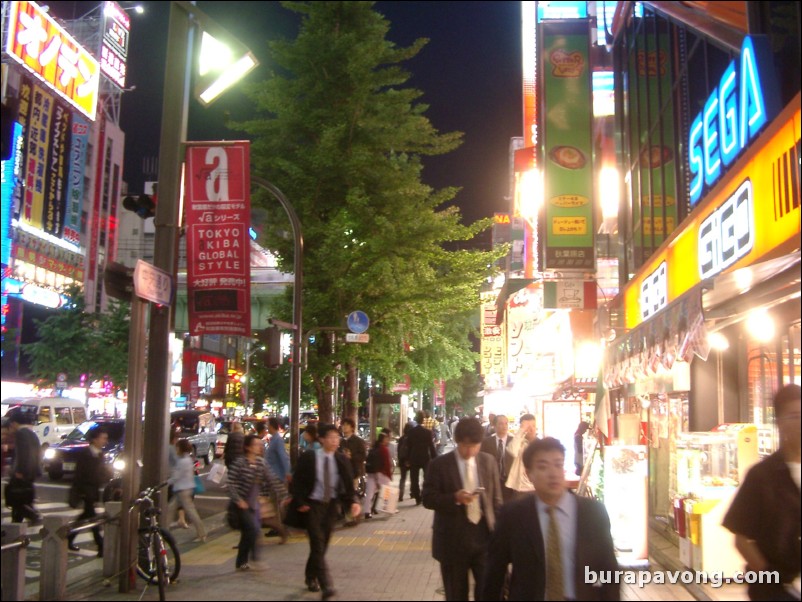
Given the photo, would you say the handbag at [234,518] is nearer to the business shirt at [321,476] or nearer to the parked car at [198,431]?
the business shirt at [321,476]

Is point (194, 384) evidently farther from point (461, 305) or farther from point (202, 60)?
point (202, 60)

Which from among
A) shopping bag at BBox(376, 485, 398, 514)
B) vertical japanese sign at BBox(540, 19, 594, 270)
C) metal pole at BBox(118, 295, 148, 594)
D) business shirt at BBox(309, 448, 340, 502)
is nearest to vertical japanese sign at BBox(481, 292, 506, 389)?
vertical japanese sign at BBox(540, 19, 594, 270)

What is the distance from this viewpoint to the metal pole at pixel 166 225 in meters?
9.59

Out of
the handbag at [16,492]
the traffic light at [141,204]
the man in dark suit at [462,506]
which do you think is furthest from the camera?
the traffic light at [141,204]

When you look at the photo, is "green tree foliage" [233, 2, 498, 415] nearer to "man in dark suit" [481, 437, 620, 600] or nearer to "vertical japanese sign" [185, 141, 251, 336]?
"vertical japanese sign" [185, 141, 251, 336]

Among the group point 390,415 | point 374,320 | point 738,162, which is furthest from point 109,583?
point 390,415

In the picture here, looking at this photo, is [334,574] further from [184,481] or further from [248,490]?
[184,481]

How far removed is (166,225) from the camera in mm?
10008

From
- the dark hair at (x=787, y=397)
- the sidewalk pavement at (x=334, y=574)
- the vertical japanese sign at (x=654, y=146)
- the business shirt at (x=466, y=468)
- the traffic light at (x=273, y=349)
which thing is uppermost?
the vertical japanese sign at (x=654, y=146)

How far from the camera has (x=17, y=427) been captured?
251 inches

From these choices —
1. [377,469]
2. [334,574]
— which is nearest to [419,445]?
[377,469]

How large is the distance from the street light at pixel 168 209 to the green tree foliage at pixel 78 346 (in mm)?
24431

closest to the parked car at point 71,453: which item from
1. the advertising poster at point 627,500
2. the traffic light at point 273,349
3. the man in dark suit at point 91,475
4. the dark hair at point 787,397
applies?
the traffic light at point 273,349

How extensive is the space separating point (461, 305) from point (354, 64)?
6.79 m
